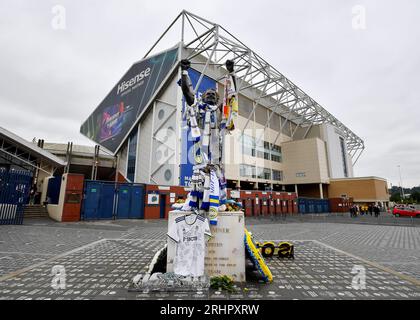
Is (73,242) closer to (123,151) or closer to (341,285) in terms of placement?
(341,285)

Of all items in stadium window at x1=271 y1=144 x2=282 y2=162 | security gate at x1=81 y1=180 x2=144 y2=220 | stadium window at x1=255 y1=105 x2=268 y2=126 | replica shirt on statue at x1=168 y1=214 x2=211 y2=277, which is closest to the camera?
replica shirt on statue at x1=168 y1=214 x2=211 y2=277

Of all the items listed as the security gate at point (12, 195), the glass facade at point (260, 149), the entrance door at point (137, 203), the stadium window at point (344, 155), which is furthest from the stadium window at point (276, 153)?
the security gate at point (12, 195)

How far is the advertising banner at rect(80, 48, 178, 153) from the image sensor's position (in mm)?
25781

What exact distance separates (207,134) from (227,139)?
2390 cm

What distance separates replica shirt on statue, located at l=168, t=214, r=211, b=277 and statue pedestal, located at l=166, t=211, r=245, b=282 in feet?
0.60

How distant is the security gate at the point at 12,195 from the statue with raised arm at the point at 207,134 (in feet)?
41.8

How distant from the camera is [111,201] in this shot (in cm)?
1644

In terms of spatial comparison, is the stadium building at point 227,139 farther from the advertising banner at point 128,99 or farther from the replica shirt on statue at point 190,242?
the replica shirt on statue at point 190,242

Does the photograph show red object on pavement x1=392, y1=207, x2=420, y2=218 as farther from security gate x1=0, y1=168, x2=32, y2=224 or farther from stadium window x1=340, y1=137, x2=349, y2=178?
security gate x1=0, y1=168, x2=32, y2=224

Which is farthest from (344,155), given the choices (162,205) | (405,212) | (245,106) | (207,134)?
(207,134)

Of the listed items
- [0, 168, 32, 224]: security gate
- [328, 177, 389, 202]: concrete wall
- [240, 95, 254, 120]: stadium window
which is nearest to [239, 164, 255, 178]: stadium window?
[240, 95, 254, 120]: stadium window

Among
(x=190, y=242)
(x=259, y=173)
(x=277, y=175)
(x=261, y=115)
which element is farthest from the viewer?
(x=277, y=175)

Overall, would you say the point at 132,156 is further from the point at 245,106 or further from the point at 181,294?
the point at 181,294
